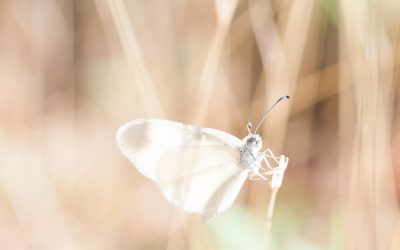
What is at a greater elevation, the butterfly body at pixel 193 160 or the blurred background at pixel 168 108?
the blurred background at pixel 168 108

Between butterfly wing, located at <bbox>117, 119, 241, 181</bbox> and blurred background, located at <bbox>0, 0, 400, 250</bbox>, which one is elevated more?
blurred background, located at <bbox>0, 0, 400, 250</bbox>

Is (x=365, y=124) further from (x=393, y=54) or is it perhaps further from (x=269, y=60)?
(x=269, y=60)

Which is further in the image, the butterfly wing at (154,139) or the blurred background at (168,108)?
the blurred background at (168,108)

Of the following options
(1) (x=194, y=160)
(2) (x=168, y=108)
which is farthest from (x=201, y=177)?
(2) (x=168, y=108)

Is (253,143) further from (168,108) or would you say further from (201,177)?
(168,108)
